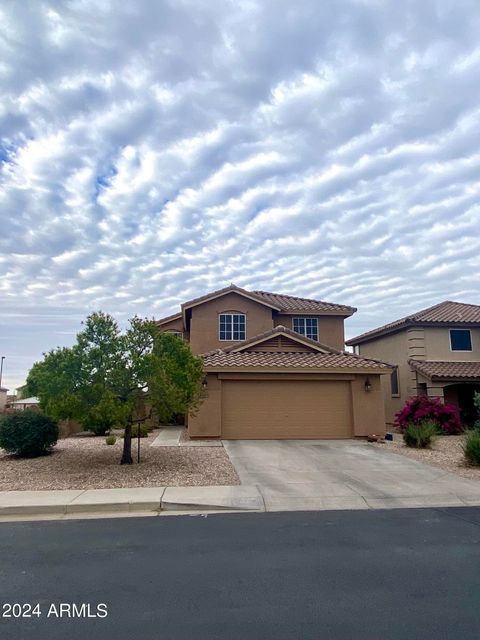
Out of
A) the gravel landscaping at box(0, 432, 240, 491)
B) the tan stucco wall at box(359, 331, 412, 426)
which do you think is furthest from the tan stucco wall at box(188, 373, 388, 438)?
the tan stucco wall at box(359, 331, 412, 426)

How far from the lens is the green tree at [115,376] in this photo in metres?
11.3

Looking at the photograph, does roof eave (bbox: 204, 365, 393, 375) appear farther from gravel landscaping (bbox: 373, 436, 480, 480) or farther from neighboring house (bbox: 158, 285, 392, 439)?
gravel landscaping (bbox: 373, 436, 480, 480)

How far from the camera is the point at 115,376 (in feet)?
37.9

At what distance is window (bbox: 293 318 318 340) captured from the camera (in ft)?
86.2

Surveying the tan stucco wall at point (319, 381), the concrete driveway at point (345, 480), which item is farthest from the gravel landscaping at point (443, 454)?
the tan stucco wall at point (319, 381)

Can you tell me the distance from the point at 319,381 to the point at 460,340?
9.77 m

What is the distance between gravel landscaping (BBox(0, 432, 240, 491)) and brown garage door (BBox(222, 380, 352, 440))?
283 cm

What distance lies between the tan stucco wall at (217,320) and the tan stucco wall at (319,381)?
668cm

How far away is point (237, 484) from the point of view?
1014 cm

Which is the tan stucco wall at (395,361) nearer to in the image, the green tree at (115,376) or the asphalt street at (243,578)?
the green tree at (115,376)

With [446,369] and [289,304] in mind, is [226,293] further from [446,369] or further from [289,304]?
[446,369]

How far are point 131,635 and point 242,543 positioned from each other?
2660 mm

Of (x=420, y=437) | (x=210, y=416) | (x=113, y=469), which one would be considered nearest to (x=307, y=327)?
(x=210, y=416)

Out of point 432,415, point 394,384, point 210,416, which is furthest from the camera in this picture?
point 394,384
